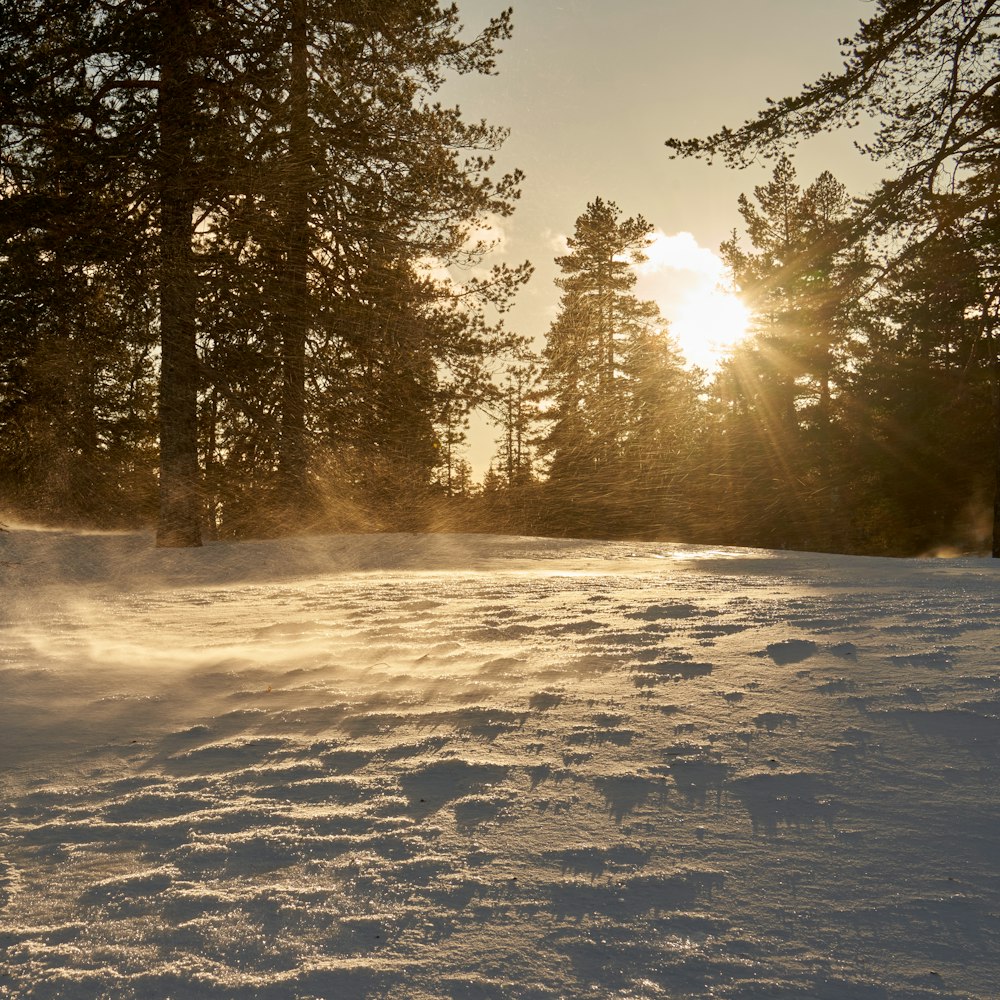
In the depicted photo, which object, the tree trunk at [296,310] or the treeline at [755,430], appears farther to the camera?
the treeline at [755,430]

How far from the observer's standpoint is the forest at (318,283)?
25.1ft

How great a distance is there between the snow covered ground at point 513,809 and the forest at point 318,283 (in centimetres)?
449

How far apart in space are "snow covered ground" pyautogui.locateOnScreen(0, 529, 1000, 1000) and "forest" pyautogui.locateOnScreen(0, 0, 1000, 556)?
14.7 ft

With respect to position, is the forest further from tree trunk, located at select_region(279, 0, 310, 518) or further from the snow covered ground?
the snow covered ground

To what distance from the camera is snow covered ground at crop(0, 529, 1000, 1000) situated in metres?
1.96

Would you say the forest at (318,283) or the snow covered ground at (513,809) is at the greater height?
the forest at (318,283)

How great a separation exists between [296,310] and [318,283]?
Result: 0.95m

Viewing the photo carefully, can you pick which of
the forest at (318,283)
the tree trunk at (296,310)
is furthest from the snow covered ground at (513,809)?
the tree trunk at (296,310)

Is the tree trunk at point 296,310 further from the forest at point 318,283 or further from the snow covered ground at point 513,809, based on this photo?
the snow covered ground at point 513,809

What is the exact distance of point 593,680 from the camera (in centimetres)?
442

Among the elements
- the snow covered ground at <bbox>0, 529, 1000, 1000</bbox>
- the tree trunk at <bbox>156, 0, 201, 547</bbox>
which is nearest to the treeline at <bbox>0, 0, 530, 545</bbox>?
the tree trunk at <bbox>156, 0, 201, 547</bbox>

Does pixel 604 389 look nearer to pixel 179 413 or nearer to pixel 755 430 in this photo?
pixel 755 430

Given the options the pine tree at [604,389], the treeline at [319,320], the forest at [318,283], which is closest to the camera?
the forest at [318,283]

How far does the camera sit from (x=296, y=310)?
14695mm
